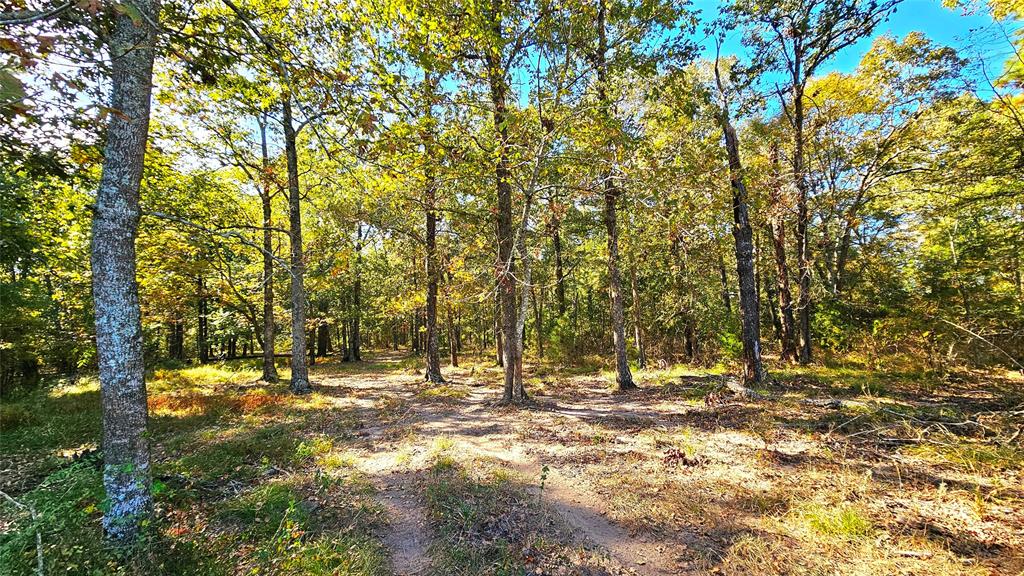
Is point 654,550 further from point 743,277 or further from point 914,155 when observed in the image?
point 914,155

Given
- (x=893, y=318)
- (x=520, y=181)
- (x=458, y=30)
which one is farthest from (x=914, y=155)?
(x=458, y=30)

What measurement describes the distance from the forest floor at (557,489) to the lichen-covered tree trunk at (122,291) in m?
0.29

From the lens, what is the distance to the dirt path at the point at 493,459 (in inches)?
135

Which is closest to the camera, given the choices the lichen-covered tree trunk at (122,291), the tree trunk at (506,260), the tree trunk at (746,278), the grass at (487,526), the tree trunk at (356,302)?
the lichen-covered tree trunk at (122,291)

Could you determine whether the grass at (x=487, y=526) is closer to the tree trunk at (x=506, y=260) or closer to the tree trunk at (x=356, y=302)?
the tree trunk at (x=506, y=260)

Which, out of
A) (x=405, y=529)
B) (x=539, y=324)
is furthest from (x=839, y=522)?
(x=539, y=324)

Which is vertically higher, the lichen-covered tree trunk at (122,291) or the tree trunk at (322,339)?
the lichen-covered tree trunk at (122,291)

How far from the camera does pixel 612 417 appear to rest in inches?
316

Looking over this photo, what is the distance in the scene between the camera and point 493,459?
222 inches

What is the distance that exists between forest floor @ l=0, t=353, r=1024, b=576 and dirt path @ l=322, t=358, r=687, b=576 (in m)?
0.03

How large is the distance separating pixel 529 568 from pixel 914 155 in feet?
57.3

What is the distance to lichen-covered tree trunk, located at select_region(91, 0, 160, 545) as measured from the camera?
3.08 m

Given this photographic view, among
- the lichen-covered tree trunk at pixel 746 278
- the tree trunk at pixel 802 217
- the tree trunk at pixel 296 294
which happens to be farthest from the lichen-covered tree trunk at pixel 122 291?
the tree trunk at pixel 802 217

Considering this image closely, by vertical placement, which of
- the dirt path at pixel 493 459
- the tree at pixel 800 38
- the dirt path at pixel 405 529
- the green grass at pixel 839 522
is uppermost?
the tree at pixel 800 38
